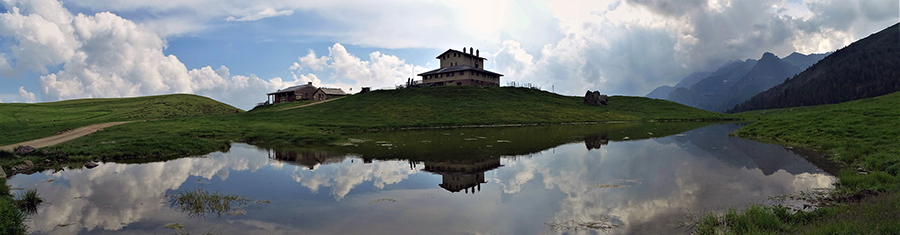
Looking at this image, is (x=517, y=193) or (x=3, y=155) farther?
(x=3, y=155)

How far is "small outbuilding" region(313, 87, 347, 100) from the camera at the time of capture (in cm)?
12299

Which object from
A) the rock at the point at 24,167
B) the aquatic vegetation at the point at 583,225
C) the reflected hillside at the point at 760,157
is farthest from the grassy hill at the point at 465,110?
the aquatic vegetation at the point at 583,225

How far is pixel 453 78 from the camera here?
4444 inches

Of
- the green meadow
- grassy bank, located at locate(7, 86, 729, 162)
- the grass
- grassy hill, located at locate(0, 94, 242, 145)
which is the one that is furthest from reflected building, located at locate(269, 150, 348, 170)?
grassy hill, located at locate(0, 94, 242, 145)

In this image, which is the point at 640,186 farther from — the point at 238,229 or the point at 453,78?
the point at 453,78

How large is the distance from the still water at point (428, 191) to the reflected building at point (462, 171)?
0.09 metres

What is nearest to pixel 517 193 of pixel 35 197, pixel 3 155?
pixel 35 197

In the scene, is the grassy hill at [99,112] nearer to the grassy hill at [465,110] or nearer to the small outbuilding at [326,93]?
the small outbuilding at [326,93]

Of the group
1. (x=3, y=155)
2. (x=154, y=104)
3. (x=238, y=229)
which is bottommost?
(x=238, y=229)

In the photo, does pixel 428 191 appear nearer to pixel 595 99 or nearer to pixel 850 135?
pixel 850 135

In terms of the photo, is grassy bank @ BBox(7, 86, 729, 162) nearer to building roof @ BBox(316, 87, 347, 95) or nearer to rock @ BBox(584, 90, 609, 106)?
rock @ BBox(584, 90, 609, 106)

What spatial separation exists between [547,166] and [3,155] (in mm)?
35897

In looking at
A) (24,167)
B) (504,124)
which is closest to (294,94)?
(504,124)

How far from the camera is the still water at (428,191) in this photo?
1195 cm
